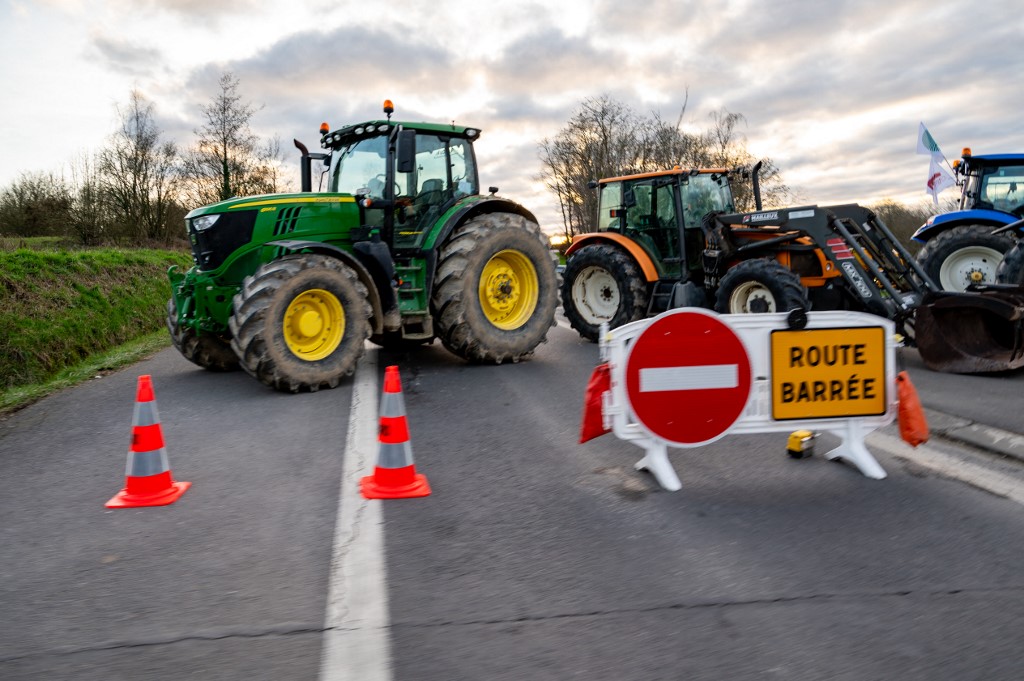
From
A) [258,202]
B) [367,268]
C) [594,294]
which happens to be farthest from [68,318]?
[594,294]

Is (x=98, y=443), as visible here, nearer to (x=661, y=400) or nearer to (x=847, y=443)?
(x=661, y=400)

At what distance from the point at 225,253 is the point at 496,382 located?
306 centimetres

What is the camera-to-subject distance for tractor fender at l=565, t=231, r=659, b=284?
1100cm

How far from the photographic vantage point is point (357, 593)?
3105mm

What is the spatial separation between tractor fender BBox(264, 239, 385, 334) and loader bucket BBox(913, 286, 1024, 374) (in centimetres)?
558

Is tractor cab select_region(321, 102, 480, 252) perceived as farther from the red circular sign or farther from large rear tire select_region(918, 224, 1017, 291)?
large rear tire select_region(918, 224, 1017, 291)

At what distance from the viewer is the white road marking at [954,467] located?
421 centimetres

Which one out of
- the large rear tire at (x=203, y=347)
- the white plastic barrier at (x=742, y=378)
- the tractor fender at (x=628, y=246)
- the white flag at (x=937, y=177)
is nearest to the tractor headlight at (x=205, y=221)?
the large rear tire at (x=203, y=347)

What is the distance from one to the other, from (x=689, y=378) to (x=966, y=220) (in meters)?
8.65

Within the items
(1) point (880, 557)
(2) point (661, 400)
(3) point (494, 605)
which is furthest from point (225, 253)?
(1) point (880, 557)

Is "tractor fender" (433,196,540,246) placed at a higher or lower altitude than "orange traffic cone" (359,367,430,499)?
higher

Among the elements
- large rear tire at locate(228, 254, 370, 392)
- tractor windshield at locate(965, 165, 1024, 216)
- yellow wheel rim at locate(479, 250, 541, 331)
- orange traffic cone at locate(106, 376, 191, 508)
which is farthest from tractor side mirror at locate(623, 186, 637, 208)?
orange traffic cone at locate(106, 376, 191, 508)

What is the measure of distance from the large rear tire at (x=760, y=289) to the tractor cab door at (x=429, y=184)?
3357 millimetres

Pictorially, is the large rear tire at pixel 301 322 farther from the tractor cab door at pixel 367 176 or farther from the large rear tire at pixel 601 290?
the large rear tire at pixel 601 290
